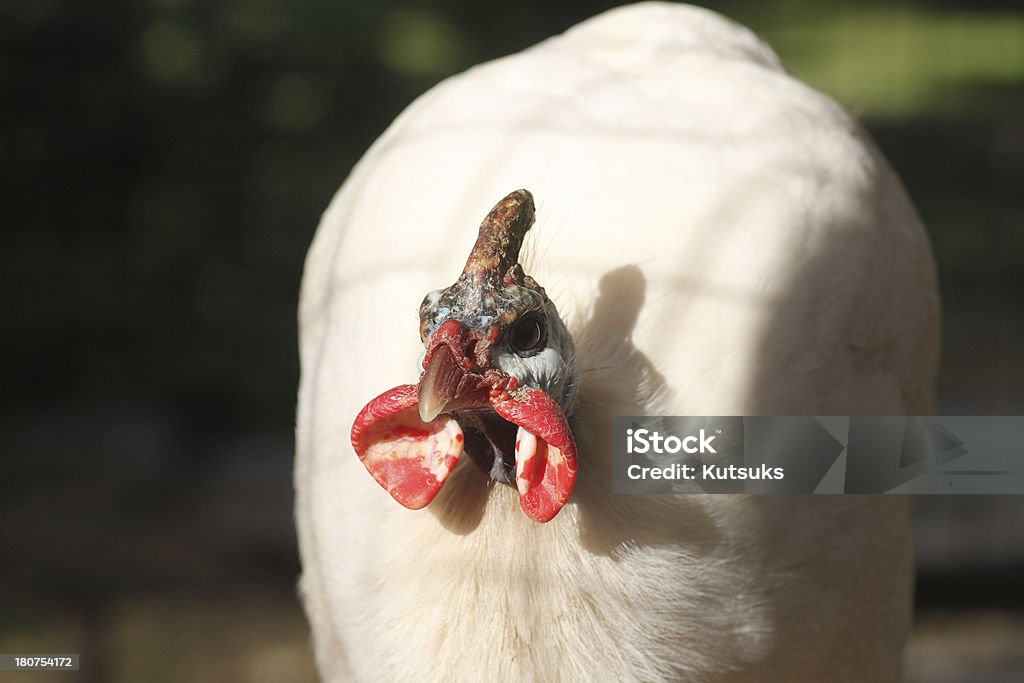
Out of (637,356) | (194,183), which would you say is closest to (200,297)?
(194,183)

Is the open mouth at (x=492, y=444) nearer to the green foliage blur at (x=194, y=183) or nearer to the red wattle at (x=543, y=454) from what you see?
the red wattle at (x=543, y=454)

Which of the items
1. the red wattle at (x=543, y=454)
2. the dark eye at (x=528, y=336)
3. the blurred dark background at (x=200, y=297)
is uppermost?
the blurred dark background at (x=200, y=297)

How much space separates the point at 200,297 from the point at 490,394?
11.4ft

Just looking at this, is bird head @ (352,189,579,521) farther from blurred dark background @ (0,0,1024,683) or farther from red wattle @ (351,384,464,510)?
blurred dark background @ (0,0,1024,683)

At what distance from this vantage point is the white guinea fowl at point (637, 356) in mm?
1615

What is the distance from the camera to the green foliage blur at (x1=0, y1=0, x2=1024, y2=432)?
4.43m

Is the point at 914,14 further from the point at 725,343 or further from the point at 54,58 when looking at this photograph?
the point at 725,343

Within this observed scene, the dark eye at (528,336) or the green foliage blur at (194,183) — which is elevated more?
the green foliage blur at (194,183)

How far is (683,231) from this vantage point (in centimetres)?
174

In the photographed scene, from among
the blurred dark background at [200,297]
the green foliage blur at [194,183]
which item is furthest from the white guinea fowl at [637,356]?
the green foliage blur at [194,183]

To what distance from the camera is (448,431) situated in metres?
1.48

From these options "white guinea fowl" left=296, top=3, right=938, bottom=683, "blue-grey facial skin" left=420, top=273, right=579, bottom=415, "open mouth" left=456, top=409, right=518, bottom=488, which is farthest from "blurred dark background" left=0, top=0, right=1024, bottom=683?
"blue-grey facial skin" left=420, top=273, right=579, bottom=415

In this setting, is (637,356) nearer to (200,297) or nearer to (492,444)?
(492,444)

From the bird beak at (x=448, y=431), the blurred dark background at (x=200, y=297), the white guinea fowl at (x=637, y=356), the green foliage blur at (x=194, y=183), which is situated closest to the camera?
the bird beak at (x=448, y=431)
